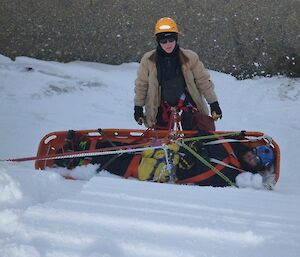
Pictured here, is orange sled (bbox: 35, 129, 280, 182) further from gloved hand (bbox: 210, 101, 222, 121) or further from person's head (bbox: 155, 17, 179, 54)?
person's head (bbox: 155, 17, 179, 54)

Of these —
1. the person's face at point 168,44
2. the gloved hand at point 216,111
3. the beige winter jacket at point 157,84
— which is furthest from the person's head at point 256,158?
the person's face at point 168,44

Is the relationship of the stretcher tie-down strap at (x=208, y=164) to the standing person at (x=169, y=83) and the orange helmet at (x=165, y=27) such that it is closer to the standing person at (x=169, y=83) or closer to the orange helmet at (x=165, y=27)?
the standing person at (x=169, y=83)

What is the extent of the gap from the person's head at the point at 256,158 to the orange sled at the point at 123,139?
2.5 inches

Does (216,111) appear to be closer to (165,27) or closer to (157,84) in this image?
(157,84)

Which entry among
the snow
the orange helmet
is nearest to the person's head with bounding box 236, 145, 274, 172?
the snow

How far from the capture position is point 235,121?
6.64 m

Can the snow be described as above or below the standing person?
below

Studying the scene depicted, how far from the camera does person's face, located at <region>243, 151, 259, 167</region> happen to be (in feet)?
13.2

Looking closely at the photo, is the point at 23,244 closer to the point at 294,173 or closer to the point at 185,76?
the point at 185,76

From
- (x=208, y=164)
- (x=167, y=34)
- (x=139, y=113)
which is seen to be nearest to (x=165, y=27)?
(x=167, y=34)

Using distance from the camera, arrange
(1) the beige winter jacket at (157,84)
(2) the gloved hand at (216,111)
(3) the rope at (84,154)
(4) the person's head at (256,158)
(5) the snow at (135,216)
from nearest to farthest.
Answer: (5) the snow at (135,216) < (3) the rope at (84,154) < (4) the person's head at (256,158) < (1) the beige winter jacket at (157,84) < (2) the gloved hand at (216,111)

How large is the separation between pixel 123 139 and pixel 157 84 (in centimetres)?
65

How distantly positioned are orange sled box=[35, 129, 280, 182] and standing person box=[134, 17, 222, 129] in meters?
0.22

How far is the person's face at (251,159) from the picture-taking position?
13.2 ft
